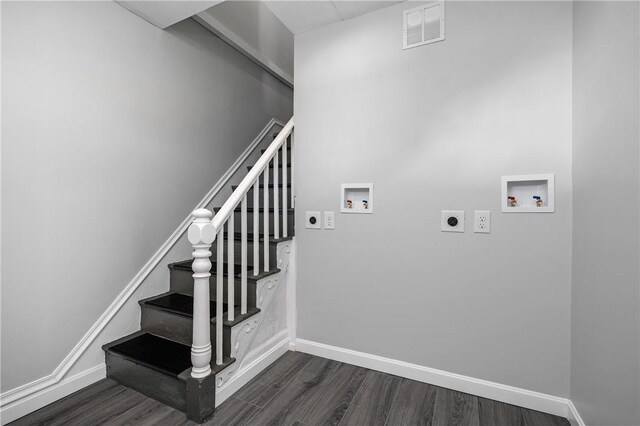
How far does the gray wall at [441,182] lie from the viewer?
1598 millimetres

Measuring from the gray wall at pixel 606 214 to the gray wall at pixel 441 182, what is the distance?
11 centimetres

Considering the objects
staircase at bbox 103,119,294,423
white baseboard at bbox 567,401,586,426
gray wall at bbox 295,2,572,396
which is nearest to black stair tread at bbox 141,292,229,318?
staircase at bbox 103,119,294,423

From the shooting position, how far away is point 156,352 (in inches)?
73.0

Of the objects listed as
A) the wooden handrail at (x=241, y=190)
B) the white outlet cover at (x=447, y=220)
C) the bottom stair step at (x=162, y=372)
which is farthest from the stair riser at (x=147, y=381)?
the white outlet cover at (x=447, y=220)

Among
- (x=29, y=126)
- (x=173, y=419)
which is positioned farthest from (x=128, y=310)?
(x=29, y=126)

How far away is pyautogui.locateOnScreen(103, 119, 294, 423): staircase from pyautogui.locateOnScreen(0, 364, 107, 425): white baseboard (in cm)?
8

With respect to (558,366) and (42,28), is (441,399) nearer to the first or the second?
(558,366)

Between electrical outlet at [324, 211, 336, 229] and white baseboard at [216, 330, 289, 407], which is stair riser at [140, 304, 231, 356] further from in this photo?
electrical outlet at [324, 211, 336, 229]

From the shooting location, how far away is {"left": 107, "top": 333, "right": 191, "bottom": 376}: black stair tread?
169cm

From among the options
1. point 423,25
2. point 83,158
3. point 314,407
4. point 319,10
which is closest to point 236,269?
point 314,407

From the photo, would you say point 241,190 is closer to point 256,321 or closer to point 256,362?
point 256,321

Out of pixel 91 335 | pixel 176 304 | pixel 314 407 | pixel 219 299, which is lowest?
pixel 314 407

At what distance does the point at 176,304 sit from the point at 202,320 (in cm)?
67

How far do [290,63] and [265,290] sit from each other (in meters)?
3.03
